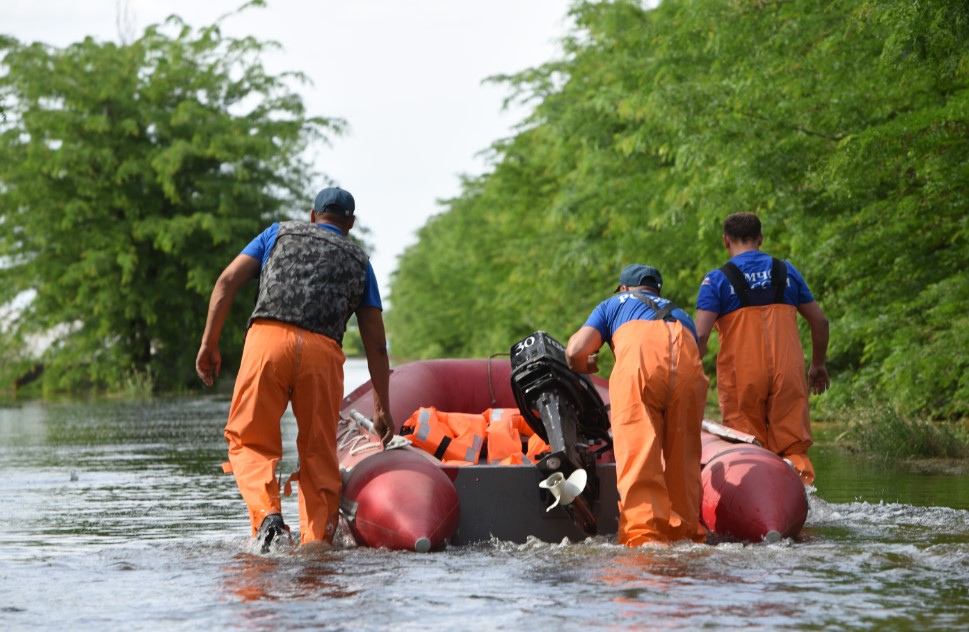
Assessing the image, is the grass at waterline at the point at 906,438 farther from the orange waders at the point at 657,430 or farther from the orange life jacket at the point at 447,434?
the orange waders at the point at 657,430

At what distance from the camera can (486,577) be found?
649 centimetres

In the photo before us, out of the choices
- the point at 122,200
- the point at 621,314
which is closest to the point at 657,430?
the point at 621,314

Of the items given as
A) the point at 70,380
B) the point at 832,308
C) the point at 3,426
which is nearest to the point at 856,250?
the point at 832,308

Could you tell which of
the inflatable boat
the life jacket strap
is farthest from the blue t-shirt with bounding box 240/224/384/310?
the life jacket strap

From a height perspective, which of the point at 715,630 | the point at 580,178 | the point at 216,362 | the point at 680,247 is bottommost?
the point at 715,630

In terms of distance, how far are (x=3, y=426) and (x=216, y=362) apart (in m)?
15.6

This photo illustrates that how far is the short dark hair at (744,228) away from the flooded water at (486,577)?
1.70 m

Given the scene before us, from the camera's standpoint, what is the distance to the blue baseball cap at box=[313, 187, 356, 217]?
8078 mm

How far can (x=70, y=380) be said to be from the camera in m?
37.6

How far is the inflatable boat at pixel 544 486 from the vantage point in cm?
747

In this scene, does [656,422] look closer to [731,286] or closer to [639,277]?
[639,277]

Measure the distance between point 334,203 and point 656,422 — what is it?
7.09 ft

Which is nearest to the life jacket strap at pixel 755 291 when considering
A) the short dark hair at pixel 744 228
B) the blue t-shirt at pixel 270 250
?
the short dark hair at pixel 744 228

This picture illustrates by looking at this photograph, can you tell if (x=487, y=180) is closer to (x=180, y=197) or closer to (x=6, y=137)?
(x=180, y=197)
